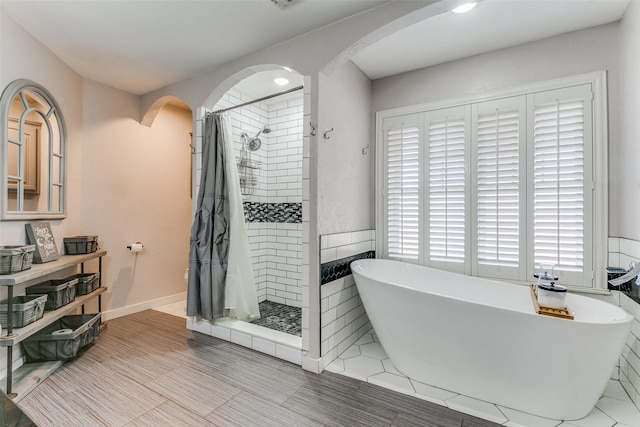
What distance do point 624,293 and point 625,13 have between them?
1837mm

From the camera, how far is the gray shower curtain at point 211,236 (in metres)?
2.62

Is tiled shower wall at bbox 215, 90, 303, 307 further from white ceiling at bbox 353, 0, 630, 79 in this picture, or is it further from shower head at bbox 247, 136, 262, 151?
white ceiling at bbox 353, 0, 630, 79

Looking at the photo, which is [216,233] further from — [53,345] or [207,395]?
[53,345]

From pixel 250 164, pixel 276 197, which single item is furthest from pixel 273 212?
pixel 250 164

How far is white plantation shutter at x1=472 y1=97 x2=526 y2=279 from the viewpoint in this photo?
233cm

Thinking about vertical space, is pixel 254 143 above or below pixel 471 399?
above

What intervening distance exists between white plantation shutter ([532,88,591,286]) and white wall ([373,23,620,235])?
0.48 feet

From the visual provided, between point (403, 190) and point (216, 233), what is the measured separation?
1763 millimetres

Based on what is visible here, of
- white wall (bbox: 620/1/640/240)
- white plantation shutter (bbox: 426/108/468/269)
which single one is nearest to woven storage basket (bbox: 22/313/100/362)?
white plantation shutter (bbox: 426/108/468/269)

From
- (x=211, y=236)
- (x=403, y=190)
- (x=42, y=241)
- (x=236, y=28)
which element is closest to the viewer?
(x=236, y=28)

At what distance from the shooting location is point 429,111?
2.67 meters

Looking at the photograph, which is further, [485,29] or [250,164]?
[250,164]

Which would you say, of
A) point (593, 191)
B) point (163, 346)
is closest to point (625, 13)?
point (593, 191)

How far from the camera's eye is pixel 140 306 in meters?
3.30
